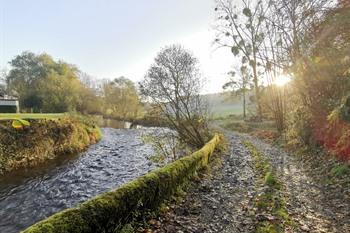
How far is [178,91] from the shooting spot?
64.8 ft

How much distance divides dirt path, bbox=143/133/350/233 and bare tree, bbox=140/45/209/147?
300 inches

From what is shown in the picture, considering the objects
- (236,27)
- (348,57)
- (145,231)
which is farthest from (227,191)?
(236,27)

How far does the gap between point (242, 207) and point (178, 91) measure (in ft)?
39.9

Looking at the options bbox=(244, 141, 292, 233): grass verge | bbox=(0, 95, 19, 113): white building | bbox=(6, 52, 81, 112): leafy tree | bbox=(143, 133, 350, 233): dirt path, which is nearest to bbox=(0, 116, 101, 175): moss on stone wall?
bbox=(143, 133, 350, 233): dirt path

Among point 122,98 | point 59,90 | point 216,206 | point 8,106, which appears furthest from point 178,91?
point 122,98

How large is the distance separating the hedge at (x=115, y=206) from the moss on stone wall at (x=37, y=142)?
10.7m

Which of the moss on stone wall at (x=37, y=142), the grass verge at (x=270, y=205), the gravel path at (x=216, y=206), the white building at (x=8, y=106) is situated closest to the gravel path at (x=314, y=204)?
the grass verge at (x=270, y=205)

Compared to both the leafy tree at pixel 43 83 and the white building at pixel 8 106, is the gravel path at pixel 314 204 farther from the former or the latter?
the leafy tree at pixel 43 83

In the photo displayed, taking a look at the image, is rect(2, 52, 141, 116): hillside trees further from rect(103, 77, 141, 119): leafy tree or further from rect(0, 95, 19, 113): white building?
rect(0, 95, 19, 113): white building

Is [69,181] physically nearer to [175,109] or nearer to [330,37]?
[175,109]

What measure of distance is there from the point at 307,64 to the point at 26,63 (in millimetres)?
55645

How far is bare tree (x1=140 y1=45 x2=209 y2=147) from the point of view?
63.1 ft

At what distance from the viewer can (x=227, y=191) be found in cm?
1006

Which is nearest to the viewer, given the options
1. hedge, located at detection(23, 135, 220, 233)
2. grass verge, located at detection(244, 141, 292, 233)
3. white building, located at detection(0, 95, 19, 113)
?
hedge, located at detection(23, 135, 220, 233)
